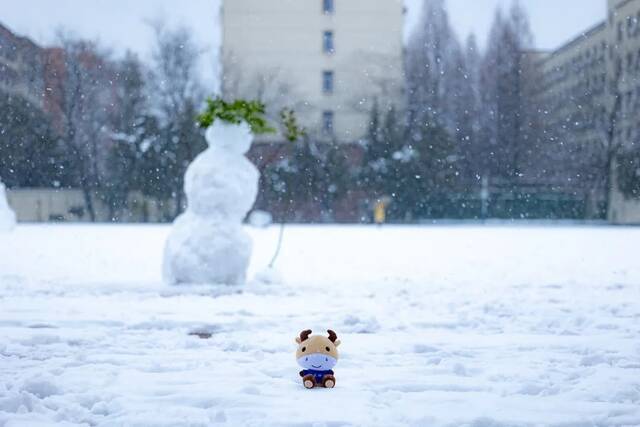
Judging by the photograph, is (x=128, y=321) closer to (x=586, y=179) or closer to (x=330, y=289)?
(x=330, y=289)

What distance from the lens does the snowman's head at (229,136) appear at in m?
10.4

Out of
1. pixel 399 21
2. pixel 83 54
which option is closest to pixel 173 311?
pixel 83 54

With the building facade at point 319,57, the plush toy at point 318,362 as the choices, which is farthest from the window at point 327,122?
the plush toy at point 318,362

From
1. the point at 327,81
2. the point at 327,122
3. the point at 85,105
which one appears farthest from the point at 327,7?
the point at 85,105

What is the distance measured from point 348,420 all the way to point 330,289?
643cm

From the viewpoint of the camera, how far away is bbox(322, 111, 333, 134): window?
1690 inches

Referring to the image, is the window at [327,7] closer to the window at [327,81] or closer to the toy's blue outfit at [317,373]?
the window at [327,81]

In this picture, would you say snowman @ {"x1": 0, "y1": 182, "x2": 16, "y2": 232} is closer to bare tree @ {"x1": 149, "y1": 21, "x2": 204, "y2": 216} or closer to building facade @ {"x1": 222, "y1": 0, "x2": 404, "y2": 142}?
bare tree @ {"x1": 149, "y1": 21, "x2": 204, "y2": 216}

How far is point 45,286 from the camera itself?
1030 cm

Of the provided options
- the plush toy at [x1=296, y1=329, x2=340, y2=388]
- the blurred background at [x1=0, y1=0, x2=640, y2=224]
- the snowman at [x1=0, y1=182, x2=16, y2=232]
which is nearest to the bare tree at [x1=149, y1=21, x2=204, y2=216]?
the blurred background at [x1=0, y1=0, x2=640, y2=224]

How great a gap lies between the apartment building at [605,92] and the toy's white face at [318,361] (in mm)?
37607

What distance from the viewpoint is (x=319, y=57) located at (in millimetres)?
44188

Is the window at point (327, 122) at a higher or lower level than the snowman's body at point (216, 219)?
higher

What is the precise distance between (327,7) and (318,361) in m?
42.2
